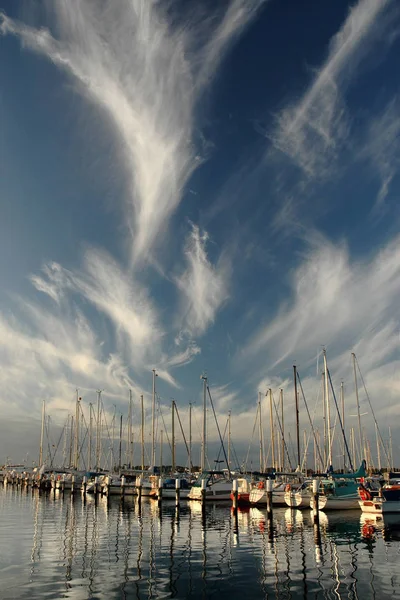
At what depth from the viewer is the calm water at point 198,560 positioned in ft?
54.7

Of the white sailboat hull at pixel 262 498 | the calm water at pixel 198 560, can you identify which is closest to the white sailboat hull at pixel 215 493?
the white sailboat hull at pixel 262 498

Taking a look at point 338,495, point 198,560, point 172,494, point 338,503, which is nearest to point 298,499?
point 338,503

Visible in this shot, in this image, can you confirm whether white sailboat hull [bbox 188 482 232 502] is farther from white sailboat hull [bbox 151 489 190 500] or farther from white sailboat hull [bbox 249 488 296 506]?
white sailboat hull [bbox 249 488 296 506]

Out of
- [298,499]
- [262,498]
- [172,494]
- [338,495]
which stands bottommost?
[172,494]

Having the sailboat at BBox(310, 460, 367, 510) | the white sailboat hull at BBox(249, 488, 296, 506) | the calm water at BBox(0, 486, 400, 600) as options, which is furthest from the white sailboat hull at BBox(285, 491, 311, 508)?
the calm water at BBox(0, 486, 400, 600)

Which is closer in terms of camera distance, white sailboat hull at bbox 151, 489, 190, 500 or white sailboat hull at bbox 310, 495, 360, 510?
white sailboat hull at bbox 310, 495, 360, 510

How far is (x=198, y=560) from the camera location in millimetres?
22047

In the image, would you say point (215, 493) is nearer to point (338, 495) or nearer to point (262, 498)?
point (262, 498)

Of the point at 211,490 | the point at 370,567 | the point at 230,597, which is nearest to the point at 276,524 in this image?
the point at 370,567

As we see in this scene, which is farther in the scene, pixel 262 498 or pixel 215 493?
pixel 215 493

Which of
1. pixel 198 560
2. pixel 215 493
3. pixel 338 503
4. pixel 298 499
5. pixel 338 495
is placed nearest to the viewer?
pixel 198 560

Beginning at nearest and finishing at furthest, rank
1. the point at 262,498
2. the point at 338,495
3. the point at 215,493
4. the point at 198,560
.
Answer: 1. the point at 198,560
2. the point at 338,495
3. the point at 262,498
4. the point at 215,493

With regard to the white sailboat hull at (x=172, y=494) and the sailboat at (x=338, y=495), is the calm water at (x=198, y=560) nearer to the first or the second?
the sailboat at (x=338, y=495)

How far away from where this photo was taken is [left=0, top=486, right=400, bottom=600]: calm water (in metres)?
16.7
